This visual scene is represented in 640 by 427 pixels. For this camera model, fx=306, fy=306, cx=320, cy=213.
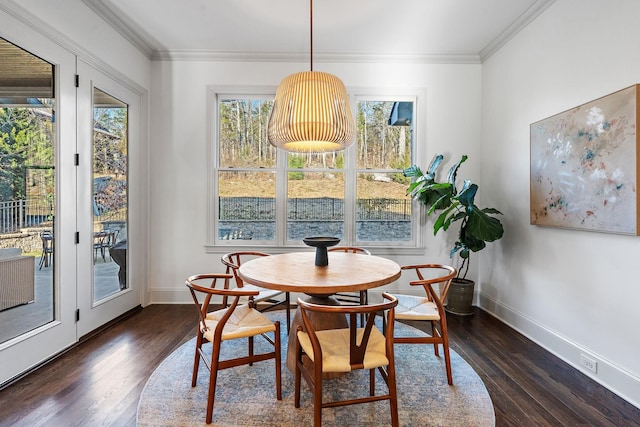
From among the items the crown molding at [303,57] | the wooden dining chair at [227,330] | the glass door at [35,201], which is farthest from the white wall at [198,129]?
the wooden dining chair at [227,330]

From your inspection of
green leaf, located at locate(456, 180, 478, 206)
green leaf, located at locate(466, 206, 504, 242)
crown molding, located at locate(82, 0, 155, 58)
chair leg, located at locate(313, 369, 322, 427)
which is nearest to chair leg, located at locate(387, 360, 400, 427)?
chair leg, located at locate(313, 369, 322, 427)

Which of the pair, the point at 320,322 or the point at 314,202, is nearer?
the point at 320,322

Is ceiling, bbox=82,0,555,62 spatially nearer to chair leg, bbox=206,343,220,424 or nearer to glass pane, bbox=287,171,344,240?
glass pane, bbox=287,171,344,240

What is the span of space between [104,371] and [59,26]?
2.72 m

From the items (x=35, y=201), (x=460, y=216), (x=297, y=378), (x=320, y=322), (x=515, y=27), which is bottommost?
(x=297, y=378)

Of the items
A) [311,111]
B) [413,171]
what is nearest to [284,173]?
[413,171]

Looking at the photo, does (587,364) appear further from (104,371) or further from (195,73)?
(195,73)

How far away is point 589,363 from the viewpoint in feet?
7.46

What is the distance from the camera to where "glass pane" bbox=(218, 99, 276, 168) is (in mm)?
3816

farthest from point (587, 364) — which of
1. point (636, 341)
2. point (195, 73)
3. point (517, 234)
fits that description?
point (195, 73)

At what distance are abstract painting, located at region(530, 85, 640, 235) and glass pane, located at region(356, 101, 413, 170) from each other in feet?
4.54

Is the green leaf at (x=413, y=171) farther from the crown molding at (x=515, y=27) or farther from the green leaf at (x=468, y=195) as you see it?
the crown molding at (x=515, y=27)

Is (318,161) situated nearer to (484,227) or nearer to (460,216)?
(460,216)

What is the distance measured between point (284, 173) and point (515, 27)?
288cm
